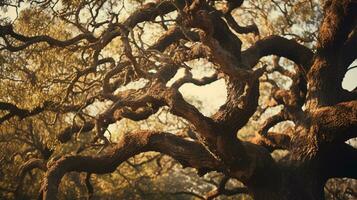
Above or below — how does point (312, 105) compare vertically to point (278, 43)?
below

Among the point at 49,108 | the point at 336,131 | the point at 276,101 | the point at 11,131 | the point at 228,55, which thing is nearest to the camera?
the point at 228,55

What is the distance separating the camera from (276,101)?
12.1 m

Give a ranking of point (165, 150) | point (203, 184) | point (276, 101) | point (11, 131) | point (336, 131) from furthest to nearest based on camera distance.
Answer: point (203, 184)
point (11, 131)
point (276, 101)
point (165, 150)
point (336, 131)

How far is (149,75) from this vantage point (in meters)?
8.20

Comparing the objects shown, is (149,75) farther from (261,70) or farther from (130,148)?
(261,70)

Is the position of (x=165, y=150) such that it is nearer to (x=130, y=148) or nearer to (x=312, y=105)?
(x=130, y=148)

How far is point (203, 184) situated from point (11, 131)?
61.6ft

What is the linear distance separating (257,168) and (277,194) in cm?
70

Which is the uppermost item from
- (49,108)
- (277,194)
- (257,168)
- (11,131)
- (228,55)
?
(11,131)

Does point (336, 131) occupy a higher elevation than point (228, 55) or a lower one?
lower

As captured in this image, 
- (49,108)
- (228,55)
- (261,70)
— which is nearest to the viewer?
(261,70)

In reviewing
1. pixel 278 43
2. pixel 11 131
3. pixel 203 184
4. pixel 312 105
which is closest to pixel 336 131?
pixel 312 105

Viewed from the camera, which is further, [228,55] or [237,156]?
[237,156]

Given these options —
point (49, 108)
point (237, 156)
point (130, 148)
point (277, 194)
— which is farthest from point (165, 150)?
point (49, 108)
